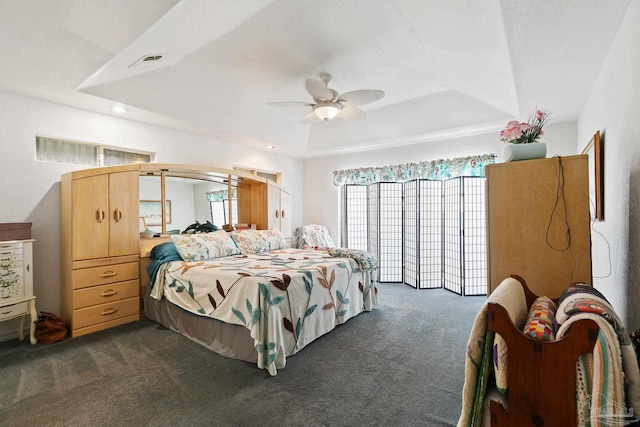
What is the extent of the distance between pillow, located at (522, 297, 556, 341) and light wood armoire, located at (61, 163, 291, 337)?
377 cm

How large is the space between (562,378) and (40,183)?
452 centimetres

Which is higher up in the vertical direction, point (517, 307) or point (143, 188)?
point (143, 188)

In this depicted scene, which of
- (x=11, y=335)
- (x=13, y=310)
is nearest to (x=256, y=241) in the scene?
(x=13, y=310)

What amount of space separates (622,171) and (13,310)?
→ 4.94 m

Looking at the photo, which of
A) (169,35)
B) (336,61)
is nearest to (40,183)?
(169,35)

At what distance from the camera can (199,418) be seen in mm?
1753

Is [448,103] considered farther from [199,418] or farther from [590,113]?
[199,418]

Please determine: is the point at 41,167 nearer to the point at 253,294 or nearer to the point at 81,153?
the point at 81,153

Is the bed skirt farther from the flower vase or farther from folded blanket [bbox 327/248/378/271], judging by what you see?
the flower vase

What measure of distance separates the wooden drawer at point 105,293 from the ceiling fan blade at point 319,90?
9.70ft

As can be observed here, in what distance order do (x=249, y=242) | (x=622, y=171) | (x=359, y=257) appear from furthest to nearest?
(x=249, y=242) < (x=359, y=257) < (x=622, y=171)

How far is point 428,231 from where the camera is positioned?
15.6ft

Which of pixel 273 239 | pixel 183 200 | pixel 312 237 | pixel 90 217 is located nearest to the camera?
pixel 90 217

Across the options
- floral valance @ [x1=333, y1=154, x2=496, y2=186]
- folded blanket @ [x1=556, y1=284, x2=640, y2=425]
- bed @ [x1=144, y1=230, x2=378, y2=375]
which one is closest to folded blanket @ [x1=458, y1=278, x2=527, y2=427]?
folded blanket @ [x1=556, y1=284, x2=640, y2=425]
